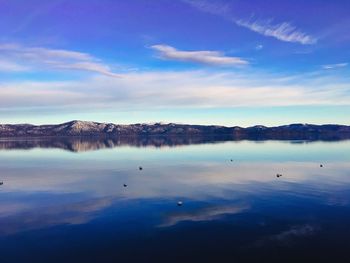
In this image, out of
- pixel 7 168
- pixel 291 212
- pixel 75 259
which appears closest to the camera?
pixel 75 259

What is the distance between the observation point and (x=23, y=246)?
34.5 m

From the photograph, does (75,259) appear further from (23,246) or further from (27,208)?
(27,208)

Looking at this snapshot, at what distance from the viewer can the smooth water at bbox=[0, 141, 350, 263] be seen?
108 feet

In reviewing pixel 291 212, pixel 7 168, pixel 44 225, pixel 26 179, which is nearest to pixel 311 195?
pixel 291 212

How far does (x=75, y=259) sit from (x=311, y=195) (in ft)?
124

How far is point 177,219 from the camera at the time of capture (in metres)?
43.1

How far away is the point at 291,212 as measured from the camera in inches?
1801

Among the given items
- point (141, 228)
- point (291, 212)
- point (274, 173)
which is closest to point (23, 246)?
point (141, 228)

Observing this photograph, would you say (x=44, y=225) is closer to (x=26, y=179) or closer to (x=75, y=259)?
(x=75, y=259)

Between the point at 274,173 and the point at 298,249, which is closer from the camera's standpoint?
the point at 298,249

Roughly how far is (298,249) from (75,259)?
63.1 ft

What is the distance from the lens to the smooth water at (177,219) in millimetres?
32781

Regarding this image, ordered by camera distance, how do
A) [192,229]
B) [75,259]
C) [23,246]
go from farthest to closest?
[192,229] < [23,246] < [75,259]

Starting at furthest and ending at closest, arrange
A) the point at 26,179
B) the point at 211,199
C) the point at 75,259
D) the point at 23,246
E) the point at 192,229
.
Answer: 1. the point at 26,179
2. the point at 211,199
3. the point at 192,229
4. the point at 23,246
5. the point at 75,259
